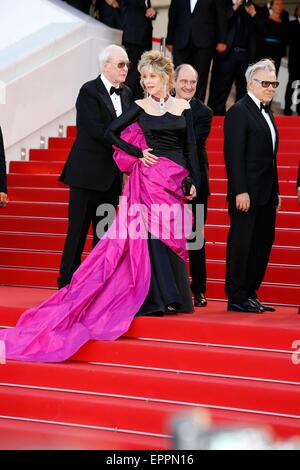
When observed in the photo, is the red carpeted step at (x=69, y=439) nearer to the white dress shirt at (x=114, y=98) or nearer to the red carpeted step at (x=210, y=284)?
the red carpeted step at (x=210, y=284)

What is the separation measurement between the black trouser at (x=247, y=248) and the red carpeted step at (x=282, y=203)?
1520 mm

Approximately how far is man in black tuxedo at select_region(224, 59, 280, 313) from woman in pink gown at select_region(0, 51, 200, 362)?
0.28 metres

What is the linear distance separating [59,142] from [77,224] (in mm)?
3192

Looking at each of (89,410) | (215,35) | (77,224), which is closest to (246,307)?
(77,224)

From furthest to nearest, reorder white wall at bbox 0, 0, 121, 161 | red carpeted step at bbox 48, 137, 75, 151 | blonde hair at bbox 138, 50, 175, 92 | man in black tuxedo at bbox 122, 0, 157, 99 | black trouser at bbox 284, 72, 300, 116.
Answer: black trouser at bbox 284, 72, 300, 116 → man in black tuxedo at bbox 122, 0, 157, 99 → red carpeted step at bbox 48, 137, 75, 151 → white wall at bbox 0, 0, 121, 161 → blonde hair at bbox 138, 50, 175, 92

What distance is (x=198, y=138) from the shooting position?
6562 millimetres

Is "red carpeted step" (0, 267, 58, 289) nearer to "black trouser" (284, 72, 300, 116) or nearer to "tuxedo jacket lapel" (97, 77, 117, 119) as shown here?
"tuxedo jacket lapel" (97, 77, 117, 119)

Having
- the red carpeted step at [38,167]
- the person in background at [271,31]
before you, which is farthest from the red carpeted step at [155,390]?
A: the person in background at [271,31]

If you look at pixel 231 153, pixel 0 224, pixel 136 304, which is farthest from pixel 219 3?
pixel 136 304

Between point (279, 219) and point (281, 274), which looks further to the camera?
point (279, 219)

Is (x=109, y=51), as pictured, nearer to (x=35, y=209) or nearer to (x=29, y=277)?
(x=29, y=277)

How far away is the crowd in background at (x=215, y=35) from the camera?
9828 mm

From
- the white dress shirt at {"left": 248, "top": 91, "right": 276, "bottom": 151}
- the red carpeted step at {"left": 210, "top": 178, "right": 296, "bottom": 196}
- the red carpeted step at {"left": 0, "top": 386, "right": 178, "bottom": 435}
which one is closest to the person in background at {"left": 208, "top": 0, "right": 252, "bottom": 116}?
the red carpeted step at {"left": 210, "top": 178, "right": 296, "bottom": 196}

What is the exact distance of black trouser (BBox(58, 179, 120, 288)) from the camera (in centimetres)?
663
